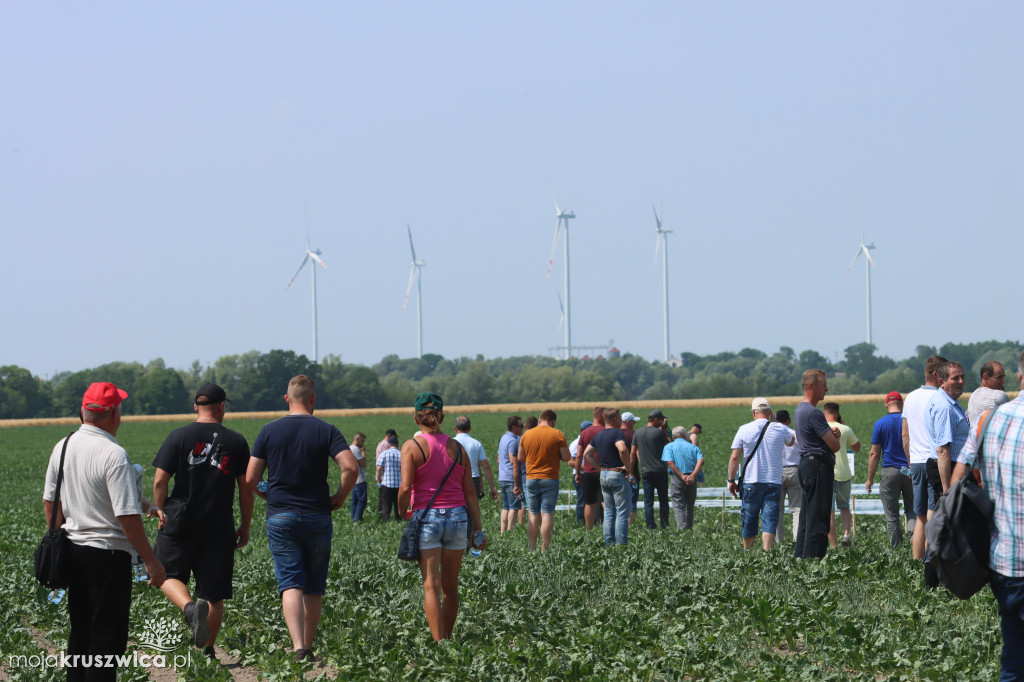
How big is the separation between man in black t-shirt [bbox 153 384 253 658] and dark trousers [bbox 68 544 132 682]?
113cm

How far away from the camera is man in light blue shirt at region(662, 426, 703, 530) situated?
1472 cm

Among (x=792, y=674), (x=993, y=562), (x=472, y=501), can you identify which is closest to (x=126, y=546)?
(x=472, y=501)

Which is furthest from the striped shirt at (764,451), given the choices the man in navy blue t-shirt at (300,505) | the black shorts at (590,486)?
the man in navy blue t-shirt at (300,505)

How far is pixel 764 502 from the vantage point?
1132 centimetres

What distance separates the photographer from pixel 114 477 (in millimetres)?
5500

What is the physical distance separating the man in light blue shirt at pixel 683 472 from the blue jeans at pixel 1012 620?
33.0ft

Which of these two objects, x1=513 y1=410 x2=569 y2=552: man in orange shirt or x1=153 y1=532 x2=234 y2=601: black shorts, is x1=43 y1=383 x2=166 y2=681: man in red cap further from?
x1=513 y1=410 x2=569 y2=552: man in orange shirt

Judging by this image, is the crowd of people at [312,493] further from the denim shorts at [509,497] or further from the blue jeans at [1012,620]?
the denim shorts at [509,497]

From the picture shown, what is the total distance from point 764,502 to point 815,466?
131 cm

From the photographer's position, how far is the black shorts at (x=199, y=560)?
6.91m

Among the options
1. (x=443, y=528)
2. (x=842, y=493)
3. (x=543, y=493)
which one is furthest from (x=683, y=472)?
(x=443, y=528)

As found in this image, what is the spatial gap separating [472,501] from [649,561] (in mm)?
2951

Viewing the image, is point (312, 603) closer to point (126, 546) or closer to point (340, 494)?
point (340, 494)

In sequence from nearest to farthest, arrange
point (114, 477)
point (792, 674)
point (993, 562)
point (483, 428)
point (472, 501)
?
point (993, 562)
point (114, 477)
point (792, 674)
point (472, 501)
point (483, 428)
